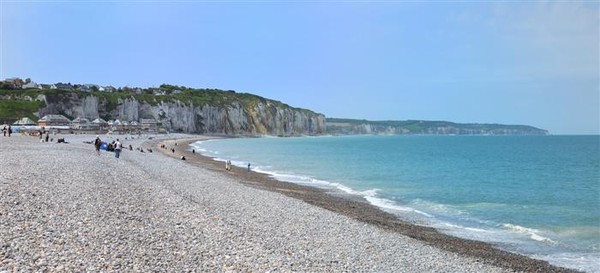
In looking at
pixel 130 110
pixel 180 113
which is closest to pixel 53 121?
pixel 130 110

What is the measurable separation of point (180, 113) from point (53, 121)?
50682mm

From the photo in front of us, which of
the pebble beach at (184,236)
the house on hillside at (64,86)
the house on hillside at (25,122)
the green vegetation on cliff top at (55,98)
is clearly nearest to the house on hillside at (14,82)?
the green vegetation on cliff top at (55,98)

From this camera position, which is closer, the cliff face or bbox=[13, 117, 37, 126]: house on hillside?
bbox=[13, 117, 37, 126]: house on hillside

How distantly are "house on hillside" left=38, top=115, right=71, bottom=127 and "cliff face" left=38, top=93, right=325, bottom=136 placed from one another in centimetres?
811

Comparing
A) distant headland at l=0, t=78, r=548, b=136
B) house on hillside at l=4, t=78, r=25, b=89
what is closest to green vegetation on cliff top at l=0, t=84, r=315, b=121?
distant headland at l=0, t=78, r=548, b=136

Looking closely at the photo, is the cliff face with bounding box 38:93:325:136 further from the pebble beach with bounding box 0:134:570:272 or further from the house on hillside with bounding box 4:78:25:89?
the pebble beach with bounding box 0:134:570:272

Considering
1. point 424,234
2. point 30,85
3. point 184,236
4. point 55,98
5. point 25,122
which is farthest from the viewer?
point 30,85

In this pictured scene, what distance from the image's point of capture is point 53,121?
108000 mm

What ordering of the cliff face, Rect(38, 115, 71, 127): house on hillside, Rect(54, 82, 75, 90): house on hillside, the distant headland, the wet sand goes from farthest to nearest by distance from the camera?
Rect(54, 82, 75, 90): house on hillside
the cliff face
the distant headland
Rect(38, 115, 71, 127): house on hillside
the wet sand

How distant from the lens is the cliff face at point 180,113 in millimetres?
124000

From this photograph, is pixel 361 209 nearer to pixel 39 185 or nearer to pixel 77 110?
pixel 39 185

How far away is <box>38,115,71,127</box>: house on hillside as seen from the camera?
344 feet

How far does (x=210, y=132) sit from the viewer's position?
168875mm

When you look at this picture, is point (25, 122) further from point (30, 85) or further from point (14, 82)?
point (14, 82)
